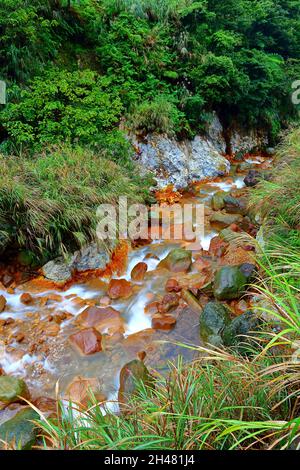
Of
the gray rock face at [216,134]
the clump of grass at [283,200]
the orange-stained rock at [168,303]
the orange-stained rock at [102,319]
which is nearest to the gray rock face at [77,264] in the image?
the orange-stained rock at [102,319]

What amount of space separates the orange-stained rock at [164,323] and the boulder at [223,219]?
254cm

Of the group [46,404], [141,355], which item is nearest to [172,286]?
[141,355]

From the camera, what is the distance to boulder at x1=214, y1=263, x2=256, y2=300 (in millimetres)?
3801

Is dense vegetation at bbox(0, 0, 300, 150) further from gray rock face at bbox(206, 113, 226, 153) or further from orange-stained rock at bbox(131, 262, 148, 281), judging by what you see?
orange-stained rock at bbox(131, 262, 148, 281)

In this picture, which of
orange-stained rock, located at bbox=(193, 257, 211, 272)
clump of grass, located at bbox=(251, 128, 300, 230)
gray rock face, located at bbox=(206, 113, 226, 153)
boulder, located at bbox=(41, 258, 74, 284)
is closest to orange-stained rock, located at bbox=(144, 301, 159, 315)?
orange-stained rock, located at bbox=(193, 257, 211, 272)

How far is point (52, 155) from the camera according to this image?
507cm

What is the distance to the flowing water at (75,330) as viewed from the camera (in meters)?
3.22

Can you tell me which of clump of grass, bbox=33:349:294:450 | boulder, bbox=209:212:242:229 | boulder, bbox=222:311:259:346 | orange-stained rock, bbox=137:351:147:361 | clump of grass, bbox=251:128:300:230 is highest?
clump of grass, bbox=251:128:300:230

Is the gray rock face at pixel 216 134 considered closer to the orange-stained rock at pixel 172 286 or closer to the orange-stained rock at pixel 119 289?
the orange-stained rock at pixel 172 286

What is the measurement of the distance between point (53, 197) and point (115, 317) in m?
1.88

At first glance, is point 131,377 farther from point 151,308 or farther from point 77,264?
point 77,264

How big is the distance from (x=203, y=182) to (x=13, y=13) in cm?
497

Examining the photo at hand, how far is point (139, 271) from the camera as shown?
4.59 m

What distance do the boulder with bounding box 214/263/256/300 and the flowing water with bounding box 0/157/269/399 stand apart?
1.43 feet
